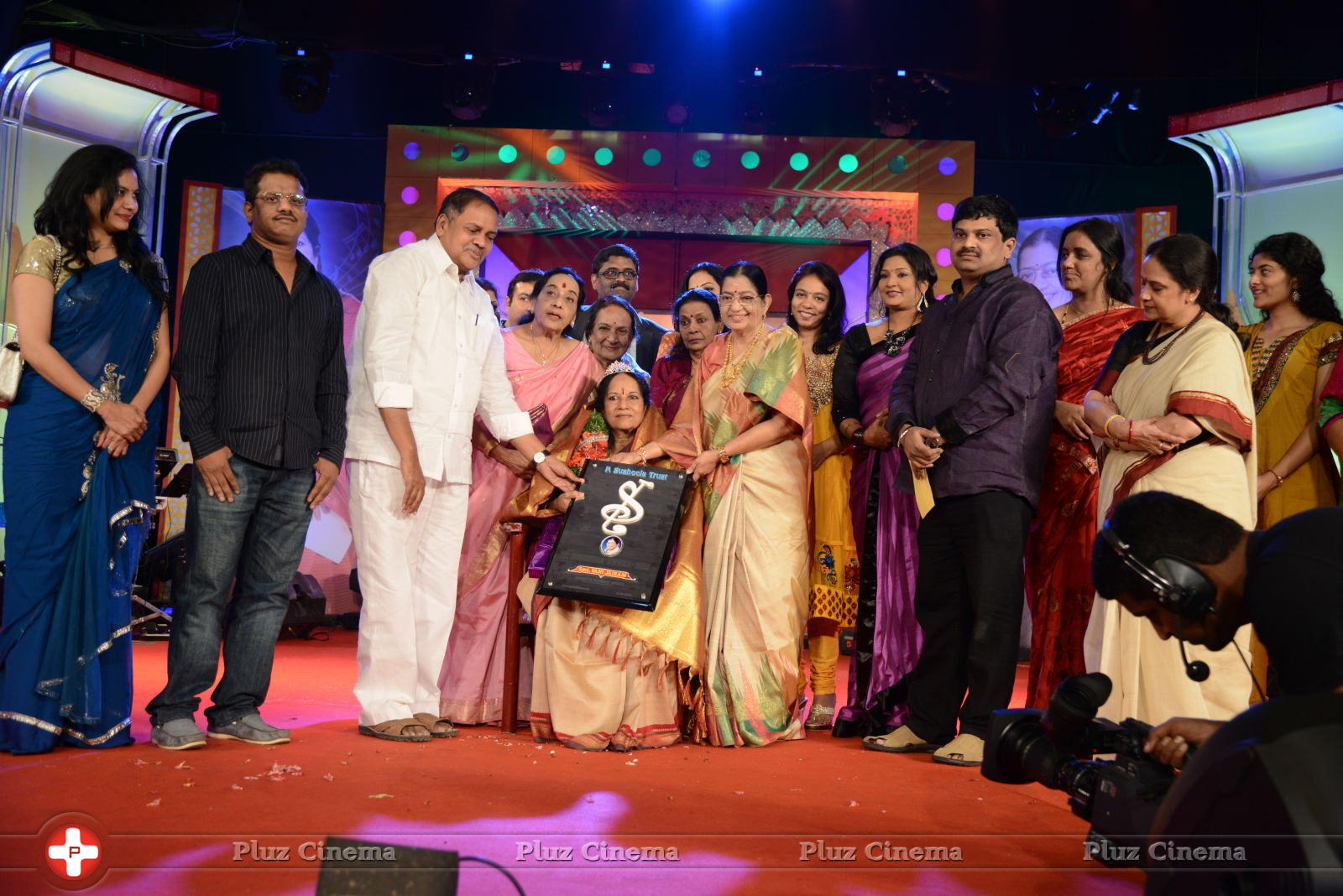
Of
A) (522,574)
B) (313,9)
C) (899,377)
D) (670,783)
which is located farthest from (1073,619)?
(313,9)

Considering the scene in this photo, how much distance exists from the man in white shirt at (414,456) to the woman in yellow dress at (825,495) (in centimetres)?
115

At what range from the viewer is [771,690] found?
4148 millimetres

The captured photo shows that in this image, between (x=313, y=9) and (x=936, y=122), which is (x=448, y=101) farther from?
(x=936, y=122)

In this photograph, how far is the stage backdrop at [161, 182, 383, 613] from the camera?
8.04 m

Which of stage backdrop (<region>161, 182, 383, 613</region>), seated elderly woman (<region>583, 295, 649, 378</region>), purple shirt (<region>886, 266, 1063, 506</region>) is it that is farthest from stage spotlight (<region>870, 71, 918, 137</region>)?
purple shirt (<region>886, 266, 1063, 506</region>)

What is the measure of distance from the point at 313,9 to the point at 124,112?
2026mm

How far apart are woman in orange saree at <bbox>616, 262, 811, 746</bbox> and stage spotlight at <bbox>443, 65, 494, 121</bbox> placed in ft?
15.1

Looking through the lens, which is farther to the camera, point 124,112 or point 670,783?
point 124,112

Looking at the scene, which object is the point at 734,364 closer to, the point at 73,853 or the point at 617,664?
the point at 617,664

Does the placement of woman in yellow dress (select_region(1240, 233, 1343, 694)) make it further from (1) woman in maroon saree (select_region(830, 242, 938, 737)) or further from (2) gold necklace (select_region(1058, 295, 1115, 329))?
(1) woman in maroon saree (select_region(830, 242, 938, 737))

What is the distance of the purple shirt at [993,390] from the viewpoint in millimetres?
3764

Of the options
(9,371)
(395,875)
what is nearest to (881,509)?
(9,371)

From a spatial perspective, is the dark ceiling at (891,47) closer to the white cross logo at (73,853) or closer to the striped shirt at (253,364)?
the striped shirt at (253,364)

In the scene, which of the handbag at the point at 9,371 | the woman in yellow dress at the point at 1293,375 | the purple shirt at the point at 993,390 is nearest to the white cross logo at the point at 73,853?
the handbag at the point at 9,371
